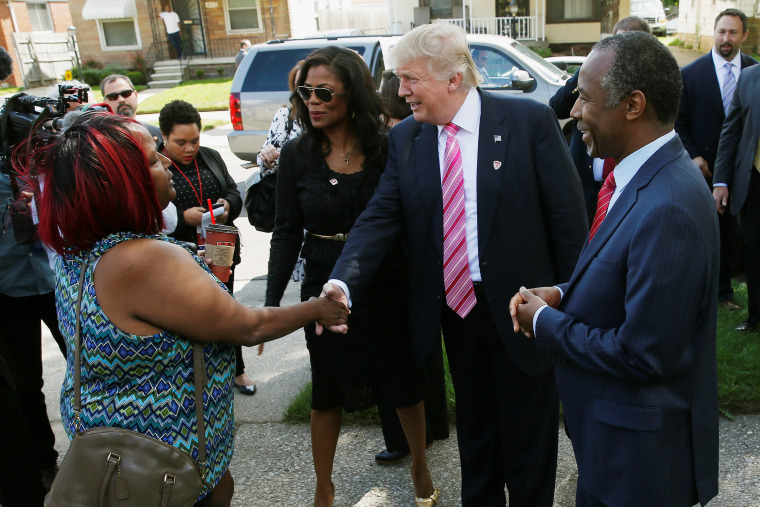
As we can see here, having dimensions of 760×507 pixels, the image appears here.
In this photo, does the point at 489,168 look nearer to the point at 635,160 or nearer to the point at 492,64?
the point at 635,160

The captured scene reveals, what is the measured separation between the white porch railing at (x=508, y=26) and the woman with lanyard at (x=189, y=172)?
23.1 meters

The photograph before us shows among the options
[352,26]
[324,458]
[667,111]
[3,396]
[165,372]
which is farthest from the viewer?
[352,26]

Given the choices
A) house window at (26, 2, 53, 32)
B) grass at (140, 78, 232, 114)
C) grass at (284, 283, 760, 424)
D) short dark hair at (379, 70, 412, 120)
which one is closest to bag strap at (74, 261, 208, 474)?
grass at (284, 283, 760, 424)

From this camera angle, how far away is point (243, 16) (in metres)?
27.2

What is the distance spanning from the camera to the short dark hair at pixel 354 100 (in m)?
3.10

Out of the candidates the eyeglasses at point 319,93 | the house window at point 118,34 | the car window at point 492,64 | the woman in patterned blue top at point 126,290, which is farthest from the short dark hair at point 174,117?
the house window at point 118,34

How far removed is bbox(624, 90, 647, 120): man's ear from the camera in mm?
1812

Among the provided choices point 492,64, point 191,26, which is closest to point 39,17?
point 191,26

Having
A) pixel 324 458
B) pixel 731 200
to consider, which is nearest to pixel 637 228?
pixel 324 458

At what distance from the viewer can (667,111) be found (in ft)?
6.06

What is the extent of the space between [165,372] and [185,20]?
28.6 meters

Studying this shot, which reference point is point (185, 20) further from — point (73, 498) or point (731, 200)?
point (73, 498)

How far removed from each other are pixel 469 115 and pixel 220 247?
116 centimetres

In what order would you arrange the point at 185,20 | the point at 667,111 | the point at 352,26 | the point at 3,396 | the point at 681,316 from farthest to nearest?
1. the point at 352,26
2. the point at 185,20
3. the point at 3,396
4. the point at 667,111
5. the point at 681,316
